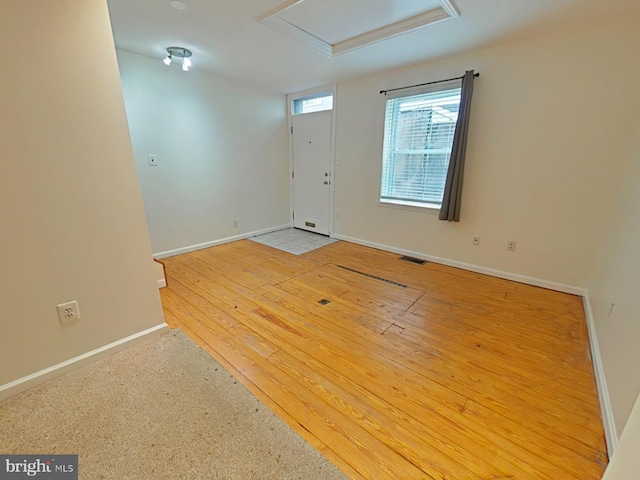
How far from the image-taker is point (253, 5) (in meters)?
2.00

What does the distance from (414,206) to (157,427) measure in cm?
330

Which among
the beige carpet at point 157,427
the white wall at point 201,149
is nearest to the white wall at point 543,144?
the white wall at point 201,149

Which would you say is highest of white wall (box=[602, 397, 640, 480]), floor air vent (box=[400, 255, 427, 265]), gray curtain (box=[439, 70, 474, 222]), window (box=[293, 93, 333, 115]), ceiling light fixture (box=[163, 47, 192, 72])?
ceiling light fixture (box=[163, 47, 192, 72])

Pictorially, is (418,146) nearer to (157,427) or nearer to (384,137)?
(384,137)

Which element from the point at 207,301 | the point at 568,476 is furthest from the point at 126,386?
the point at 568,476

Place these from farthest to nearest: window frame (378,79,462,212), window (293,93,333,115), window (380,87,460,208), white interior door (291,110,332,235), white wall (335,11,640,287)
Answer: white interior door (291,110,332,235) < window (293,93,333,115) < window (380,87,460,208) < window frame (378,79,462,212) < white wall (335,11,640,287)

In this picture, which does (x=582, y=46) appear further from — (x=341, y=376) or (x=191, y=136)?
(x=191, y=136)

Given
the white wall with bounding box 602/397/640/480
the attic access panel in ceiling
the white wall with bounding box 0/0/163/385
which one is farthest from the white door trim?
the white wall with bounding box 602/397/640/480

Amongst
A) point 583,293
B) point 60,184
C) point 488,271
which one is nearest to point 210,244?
point 60,184

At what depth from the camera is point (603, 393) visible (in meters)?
1.46

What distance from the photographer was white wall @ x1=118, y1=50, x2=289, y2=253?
3.13 m

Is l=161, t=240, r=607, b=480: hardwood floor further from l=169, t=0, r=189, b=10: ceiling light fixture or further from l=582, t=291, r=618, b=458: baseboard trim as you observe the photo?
l=169, t=0, r=189, b=10: ceiling light fixture

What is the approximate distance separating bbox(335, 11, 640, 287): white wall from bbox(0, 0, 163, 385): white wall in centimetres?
309

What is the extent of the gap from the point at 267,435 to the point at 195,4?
2.86 m
